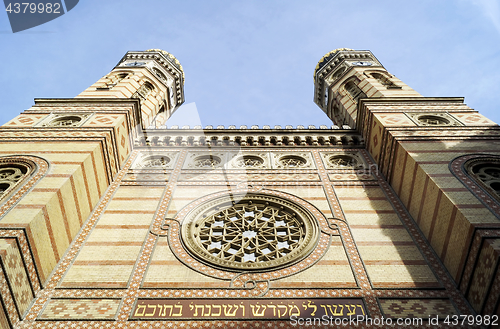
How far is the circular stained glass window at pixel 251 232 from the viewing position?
667 cm

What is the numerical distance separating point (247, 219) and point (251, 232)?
0.47 meters

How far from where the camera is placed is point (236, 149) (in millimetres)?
10719

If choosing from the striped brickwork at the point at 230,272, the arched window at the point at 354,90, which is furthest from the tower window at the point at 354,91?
the striped brickwork at the point at 230,272

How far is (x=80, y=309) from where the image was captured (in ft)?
18.2

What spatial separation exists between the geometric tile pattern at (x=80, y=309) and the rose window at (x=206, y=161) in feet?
15.8

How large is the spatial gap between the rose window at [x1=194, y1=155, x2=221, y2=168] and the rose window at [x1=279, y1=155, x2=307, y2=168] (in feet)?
5.72

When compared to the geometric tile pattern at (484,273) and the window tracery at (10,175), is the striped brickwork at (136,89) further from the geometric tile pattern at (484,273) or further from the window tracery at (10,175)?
the geometric tile pattern at (484,273)

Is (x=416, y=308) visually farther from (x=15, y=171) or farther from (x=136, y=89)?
(x=136, y=89)

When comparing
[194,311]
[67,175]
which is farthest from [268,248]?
[67,175]

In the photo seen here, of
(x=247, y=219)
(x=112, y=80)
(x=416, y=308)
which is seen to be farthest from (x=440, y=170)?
(x=112, y=80)

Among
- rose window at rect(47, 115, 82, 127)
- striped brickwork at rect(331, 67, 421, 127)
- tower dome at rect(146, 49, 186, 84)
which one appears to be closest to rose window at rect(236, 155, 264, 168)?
rose window at rect(47, 115, 82, 127)

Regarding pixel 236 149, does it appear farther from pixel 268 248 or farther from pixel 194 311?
pixel 194 311

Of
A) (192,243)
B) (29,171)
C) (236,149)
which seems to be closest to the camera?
(192,243)

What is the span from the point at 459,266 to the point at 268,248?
125 inches
